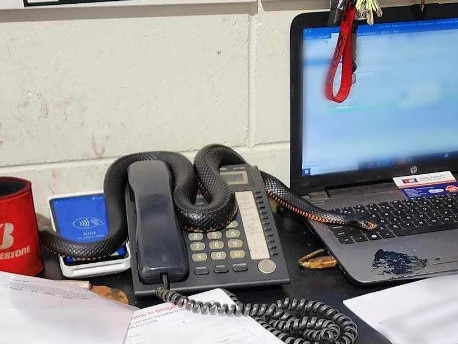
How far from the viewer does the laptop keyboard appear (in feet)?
3.19

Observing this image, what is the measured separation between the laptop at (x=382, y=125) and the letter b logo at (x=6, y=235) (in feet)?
1.48

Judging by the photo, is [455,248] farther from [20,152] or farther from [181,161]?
[20,152]

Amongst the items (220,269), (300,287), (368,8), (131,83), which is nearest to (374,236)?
(300,287)

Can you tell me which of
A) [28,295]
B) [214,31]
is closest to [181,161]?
[214,31]

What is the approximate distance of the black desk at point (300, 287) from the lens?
0.85m

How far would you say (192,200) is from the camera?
0.96 m

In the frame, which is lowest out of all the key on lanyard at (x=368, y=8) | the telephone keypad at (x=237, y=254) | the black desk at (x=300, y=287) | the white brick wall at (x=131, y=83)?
the black desk at (x=300, y=287)

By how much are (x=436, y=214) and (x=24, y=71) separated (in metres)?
0.70

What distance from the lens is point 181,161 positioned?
1.03m

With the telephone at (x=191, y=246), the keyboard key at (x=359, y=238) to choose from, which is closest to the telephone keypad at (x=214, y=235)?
the telephone at (x=191, y=246)

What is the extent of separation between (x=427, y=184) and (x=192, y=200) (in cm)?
43

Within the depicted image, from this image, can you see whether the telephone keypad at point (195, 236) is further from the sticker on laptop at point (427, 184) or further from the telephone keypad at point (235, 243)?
the sticker on laptop at point (427, 184)

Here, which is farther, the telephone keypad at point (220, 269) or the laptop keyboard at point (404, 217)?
the laptop keyboard at point (404, 217)

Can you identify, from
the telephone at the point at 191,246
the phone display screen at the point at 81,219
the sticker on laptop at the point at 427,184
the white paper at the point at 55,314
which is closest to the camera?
the white paper at the point at 55,314
